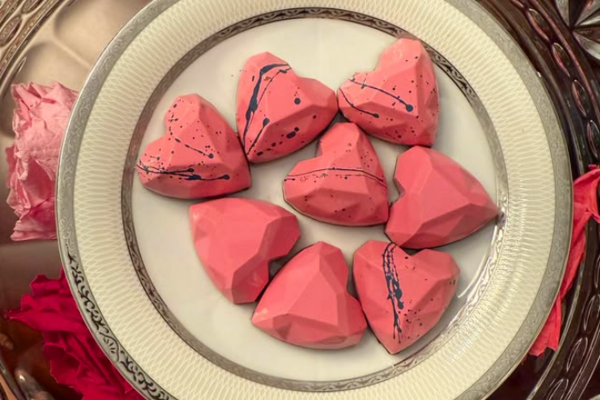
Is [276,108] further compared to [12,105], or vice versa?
[12,105]

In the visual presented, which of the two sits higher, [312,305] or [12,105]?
[12,105]

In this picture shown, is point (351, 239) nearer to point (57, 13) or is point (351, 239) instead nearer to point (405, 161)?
point (405, 161)

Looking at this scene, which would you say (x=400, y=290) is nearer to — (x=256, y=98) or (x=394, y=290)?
(x=394, y=290)

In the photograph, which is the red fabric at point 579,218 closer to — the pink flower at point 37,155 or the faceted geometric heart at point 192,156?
the faceted geometric heart at point 192,156

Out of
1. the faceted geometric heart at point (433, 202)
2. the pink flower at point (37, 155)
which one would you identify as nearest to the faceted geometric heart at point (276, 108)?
the faceted geometric heart at point (433, 202)

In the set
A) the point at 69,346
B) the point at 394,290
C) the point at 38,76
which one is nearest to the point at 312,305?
the point at 394,290
